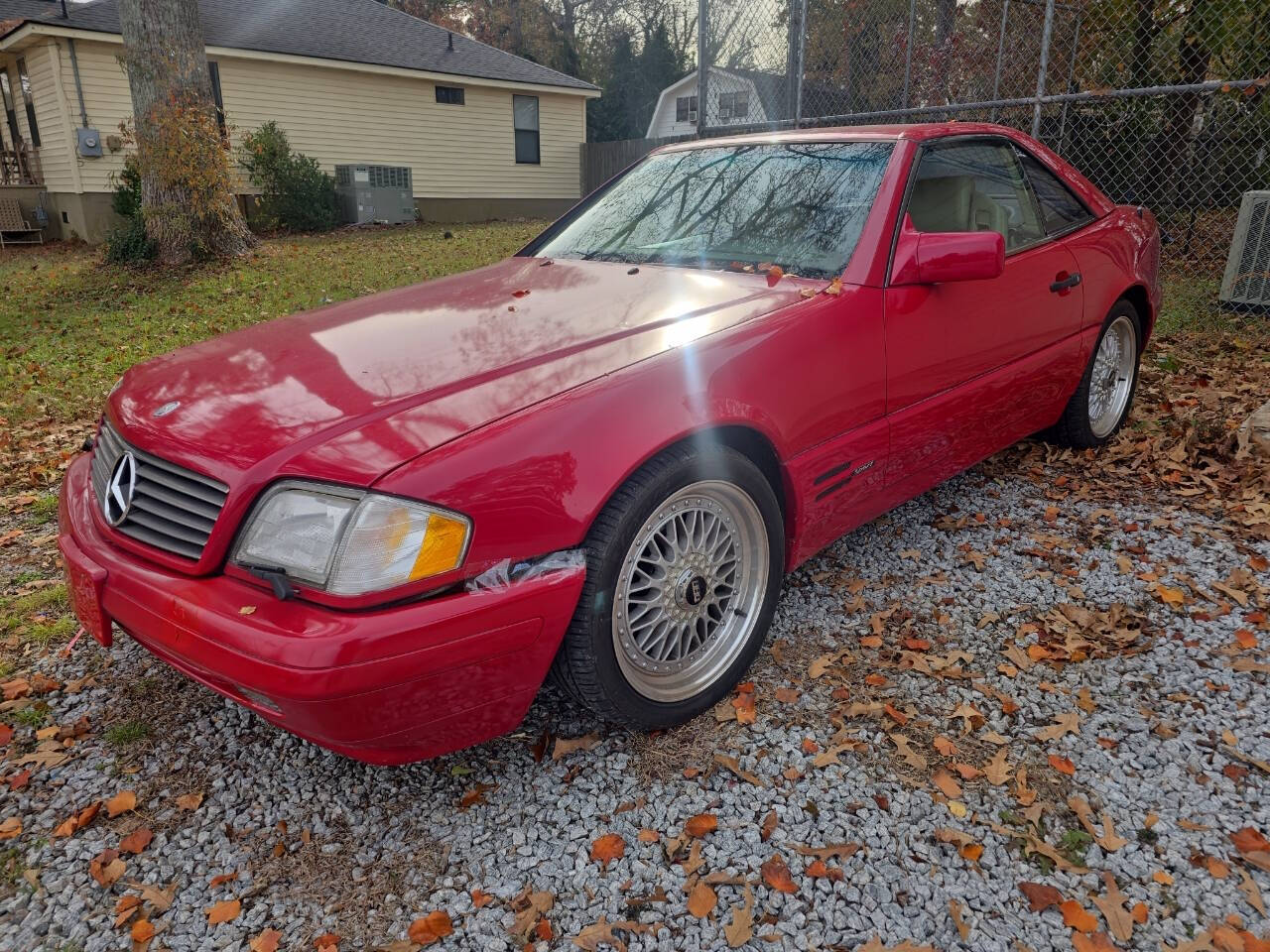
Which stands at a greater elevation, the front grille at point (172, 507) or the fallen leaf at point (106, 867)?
the front grille at point (172, 507)

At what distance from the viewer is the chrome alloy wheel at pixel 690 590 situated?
2262 millimetres

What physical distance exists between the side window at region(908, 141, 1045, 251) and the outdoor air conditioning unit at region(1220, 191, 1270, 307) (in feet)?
14.9

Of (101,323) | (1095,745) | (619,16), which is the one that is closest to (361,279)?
(101,323)

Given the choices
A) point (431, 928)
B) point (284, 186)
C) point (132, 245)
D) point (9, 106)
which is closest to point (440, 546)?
point (431, 928)

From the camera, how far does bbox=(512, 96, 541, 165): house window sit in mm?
21578

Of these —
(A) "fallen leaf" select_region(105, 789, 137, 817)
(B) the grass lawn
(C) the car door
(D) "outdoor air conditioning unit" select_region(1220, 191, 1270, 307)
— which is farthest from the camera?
(D) "outdoor air conditioning unit" select_region(1220, 191, 1270, 307)

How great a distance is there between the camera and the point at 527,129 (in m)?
21.8

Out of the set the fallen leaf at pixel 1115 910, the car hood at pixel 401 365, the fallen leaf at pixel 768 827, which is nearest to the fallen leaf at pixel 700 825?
the fallen leaf at pixel 768 827

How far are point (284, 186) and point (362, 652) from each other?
17.3 m

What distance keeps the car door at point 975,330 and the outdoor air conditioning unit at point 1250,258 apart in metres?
4.45

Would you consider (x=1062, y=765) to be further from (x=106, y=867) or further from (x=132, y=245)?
(x=132, y=245)

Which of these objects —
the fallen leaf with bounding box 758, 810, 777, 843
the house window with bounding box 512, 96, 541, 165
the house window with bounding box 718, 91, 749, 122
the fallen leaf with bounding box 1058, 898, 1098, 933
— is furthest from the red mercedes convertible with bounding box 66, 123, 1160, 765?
the house window with bounding box 512, 96, 541, 165

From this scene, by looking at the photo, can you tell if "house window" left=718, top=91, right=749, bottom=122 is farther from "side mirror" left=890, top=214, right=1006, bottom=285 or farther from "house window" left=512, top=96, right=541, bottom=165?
"house window" left=512, top=96, right=541, bottom=165

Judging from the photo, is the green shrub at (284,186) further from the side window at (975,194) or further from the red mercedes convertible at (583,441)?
the side window at (975,194)
